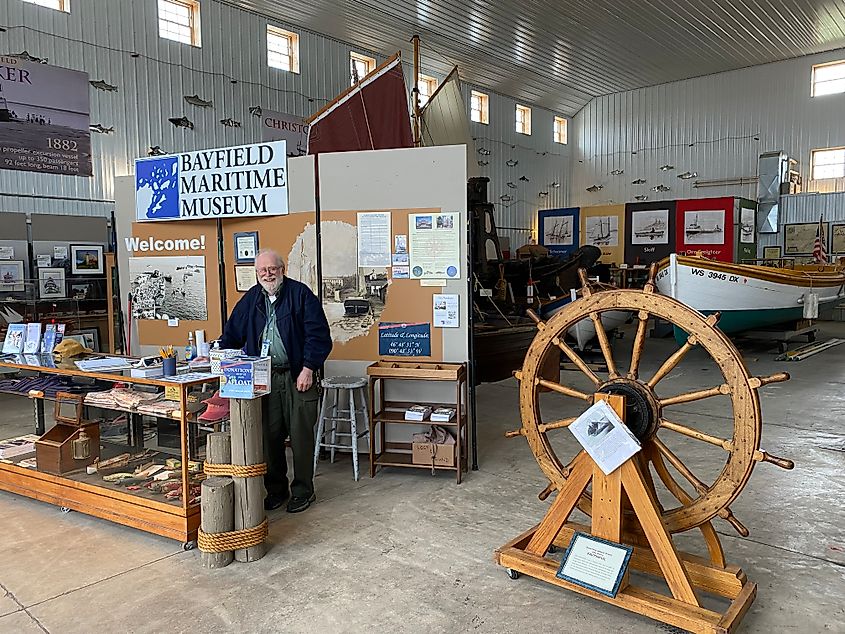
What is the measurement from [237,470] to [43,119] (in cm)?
721

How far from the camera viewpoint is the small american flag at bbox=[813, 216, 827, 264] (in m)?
13.2

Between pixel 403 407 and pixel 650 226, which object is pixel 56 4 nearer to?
pixel 403 407

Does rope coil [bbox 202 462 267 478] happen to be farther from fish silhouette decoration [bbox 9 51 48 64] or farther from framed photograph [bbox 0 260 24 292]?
fish silhouette decoration [bbox 9 51 48 64]

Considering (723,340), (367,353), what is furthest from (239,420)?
(723,340)

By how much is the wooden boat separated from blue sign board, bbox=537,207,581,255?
6.85m

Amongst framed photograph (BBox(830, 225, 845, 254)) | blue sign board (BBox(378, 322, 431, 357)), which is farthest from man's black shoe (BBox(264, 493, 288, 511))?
framed photograph (BBox(830, 225, 845, 254))

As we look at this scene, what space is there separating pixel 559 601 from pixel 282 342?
6.28 feet

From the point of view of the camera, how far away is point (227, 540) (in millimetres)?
2936

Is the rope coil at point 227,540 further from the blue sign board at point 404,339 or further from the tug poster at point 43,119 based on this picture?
the tug poster at point 43,119

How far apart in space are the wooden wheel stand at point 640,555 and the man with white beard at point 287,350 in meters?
1.33

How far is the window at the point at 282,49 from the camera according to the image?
11102mm

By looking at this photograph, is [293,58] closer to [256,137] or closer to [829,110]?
[256,137]

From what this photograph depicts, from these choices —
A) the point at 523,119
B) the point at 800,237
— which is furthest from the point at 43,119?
the point at 800,237

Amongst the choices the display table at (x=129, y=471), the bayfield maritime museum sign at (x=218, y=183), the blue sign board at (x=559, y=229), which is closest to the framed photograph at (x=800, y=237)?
the blue sign board at (x=559, y=229)
